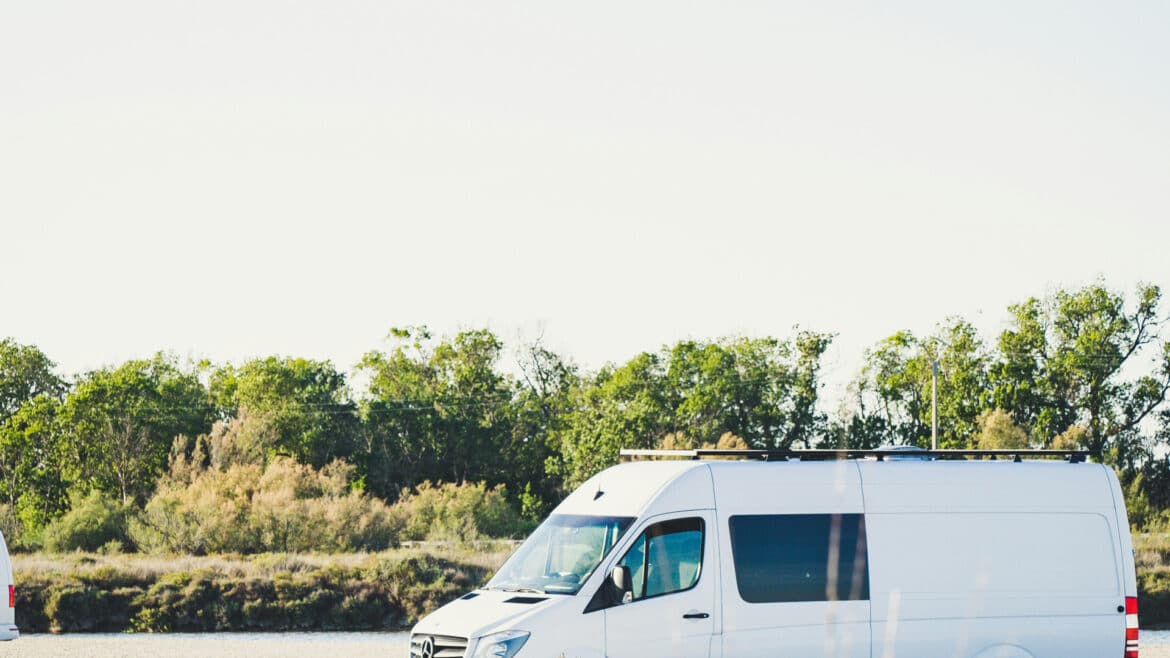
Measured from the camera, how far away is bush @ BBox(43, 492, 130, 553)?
38.0m

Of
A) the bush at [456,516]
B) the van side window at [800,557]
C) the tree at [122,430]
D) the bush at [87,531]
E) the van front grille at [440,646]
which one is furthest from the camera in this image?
the tree at [122,430]

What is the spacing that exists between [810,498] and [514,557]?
269 cm

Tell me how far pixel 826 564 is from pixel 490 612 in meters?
2.96

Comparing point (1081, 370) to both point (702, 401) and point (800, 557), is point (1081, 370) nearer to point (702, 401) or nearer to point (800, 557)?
point (702, 401)

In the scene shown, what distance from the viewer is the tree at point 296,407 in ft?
205

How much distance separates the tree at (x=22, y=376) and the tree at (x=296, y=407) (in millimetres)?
9058

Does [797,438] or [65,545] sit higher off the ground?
[797,438]

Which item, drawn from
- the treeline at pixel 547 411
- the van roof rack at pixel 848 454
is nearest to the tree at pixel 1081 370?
the treeline at pixel 547 411

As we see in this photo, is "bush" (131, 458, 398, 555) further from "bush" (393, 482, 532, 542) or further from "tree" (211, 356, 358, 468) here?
"tree" (211, 356, 358, 468)

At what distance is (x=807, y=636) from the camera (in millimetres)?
11594

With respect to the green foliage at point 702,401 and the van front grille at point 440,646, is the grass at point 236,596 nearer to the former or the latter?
the van front grille at point 440,646

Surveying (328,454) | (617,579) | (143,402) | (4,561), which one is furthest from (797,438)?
(617,579)

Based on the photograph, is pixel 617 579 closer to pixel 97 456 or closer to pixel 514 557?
pixel 514 557

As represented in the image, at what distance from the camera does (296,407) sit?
64.2 m
